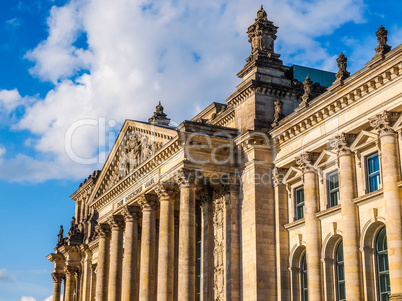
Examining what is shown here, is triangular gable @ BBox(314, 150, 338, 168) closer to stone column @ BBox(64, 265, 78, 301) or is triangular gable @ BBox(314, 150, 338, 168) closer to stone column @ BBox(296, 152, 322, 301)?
stone column @ BBox(296, 152, 322, 301)

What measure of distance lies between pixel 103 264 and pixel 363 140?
22.8 metres

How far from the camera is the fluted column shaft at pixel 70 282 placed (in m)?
58.9

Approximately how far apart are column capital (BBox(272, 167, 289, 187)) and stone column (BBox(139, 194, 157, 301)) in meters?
8.05

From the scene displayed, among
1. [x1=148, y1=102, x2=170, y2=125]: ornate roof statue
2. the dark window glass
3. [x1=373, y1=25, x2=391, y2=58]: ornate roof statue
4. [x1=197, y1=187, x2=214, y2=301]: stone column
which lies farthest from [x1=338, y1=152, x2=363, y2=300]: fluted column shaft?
[x1=148, y1=102, x2=170, y2=125]: ornate roof statue

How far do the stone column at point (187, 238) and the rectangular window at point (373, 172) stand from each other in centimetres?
933

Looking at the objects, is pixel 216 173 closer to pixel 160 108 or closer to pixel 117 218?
pixel 117 218

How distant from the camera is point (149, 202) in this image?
36.1 meters

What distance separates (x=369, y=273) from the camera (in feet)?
81.8

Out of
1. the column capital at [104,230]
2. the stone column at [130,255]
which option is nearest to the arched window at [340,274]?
the stone column at [130,255]

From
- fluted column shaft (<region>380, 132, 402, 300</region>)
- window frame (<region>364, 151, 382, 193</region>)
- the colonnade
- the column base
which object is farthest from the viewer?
the colonnade

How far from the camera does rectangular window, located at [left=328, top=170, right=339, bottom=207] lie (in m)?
27.9

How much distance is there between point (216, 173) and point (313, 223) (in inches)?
241

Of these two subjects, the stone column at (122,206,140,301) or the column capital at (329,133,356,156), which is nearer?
the column capital at (329,133,356,156)

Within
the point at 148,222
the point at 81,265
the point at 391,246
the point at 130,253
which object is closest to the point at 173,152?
the point at 148,222
